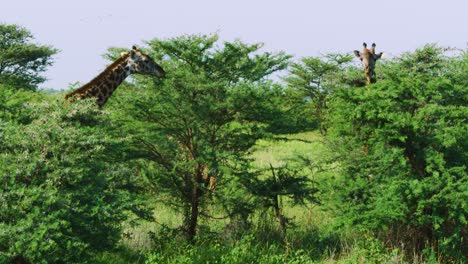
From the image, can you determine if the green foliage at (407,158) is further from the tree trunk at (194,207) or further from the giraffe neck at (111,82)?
the giraffe neck at (111,82)

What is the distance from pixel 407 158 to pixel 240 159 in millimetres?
2885

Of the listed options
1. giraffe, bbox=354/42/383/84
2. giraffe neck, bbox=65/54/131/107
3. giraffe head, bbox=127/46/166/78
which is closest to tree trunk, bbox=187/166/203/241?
giraffe head, bbox=127/46/166/78

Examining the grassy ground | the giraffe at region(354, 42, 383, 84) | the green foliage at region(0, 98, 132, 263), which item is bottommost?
the grassy ground

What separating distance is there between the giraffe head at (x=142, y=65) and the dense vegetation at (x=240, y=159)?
0.18m

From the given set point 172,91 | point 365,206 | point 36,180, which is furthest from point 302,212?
point 36,180

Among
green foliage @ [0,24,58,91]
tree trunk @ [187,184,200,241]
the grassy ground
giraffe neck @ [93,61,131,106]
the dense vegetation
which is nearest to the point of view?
the dense vegetation

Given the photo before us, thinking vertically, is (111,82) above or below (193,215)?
above

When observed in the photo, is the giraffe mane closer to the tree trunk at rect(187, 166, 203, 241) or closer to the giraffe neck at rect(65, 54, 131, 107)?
the giraffe neck at rect(65, 54, 131, 107)

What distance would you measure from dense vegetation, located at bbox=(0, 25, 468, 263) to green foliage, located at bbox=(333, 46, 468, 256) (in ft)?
0.09

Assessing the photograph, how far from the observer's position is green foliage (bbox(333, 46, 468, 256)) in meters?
9.39

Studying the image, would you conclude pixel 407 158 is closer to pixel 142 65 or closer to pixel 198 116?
pixel 198 116

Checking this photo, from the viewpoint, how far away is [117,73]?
11.9 metres

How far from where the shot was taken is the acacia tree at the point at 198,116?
34.0ft

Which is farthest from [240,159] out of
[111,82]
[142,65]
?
[111,82]
